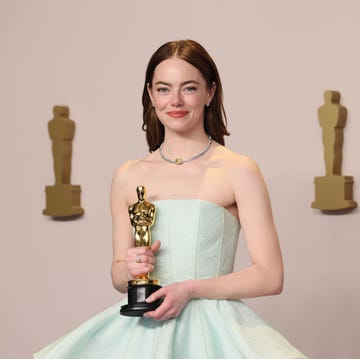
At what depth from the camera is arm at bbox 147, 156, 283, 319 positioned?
2.14 metres

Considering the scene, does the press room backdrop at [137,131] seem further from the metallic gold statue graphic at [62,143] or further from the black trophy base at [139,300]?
the black trophy base at [139,300]

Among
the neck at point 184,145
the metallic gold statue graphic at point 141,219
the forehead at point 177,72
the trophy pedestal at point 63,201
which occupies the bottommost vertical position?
the metallic gold statue graphic at point 141,219

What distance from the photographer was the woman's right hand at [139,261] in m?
2.16

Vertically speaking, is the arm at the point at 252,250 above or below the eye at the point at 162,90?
below

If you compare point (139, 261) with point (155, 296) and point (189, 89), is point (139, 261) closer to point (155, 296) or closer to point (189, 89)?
point (155, 296)

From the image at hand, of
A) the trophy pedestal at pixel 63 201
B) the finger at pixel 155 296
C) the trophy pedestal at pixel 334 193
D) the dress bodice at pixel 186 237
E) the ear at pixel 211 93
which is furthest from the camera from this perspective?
the trophy pedestal at pixel 63 201

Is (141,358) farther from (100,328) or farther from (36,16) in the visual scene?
Answer: (36,16)

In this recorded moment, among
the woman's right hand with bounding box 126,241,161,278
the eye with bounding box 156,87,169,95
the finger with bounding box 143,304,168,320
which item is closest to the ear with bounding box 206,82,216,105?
the eye with bounding box 156,87,169,95

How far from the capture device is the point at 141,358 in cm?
216

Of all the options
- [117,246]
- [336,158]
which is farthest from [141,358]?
[336,158]

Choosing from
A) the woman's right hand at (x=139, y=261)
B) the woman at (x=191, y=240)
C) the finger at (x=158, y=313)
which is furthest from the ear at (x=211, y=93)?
the finger at (x=158, y=313)

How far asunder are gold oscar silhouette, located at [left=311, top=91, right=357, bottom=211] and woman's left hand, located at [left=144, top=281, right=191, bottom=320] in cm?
121

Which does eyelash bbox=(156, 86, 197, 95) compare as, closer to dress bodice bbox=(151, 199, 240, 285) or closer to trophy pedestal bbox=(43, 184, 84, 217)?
dress bodice bbox=(151, 199, 240, 285)

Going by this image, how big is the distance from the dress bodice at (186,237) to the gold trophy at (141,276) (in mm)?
53
